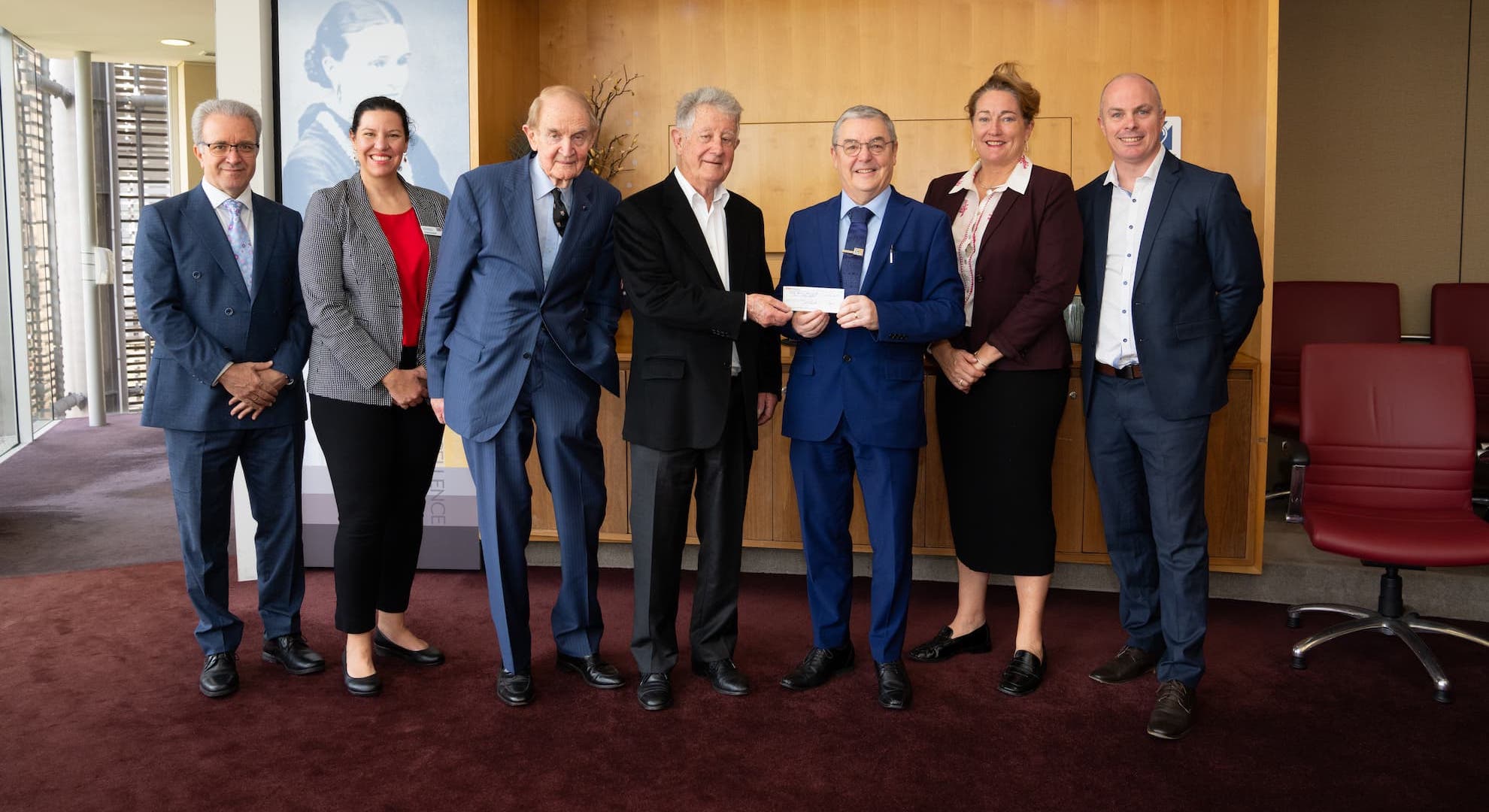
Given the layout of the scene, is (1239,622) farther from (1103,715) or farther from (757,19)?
(757,19)

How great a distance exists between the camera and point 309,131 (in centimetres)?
478

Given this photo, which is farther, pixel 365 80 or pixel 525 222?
pixel 365 80

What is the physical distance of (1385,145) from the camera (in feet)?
19.8

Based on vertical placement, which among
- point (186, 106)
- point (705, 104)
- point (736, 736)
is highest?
point (186, 106)

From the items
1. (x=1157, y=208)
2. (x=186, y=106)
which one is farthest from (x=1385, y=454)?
(x=186, y=106)

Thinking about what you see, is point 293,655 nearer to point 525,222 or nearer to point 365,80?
point 525,222

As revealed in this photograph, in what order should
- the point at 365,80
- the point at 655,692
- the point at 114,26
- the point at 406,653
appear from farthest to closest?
1. the point at 114,26
2. the point at 365,80
3. the point at 406,653
4. the point at 655,692

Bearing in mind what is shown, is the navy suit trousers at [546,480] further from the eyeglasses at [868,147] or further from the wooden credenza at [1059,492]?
the eyeglasses at [868,147]

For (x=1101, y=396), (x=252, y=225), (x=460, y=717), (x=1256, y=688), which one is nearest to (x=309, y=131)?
(x=252, y=225)

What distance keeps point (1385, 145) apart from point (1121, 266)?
146 inches

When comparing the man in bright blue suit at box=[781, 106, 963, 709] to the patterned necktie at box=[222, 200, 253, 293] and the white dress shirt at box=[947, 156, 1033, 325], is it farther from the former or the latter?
the patterned necktie at box=[222, 200, 253, 293]

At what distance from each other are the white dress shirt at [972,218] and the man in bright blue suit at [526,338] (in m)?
1.11

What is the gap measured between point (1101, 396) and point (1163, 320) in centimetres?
34

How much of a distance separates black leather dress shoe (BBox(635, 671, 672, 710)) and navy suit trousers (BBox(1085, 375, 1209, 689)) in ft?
4.89
